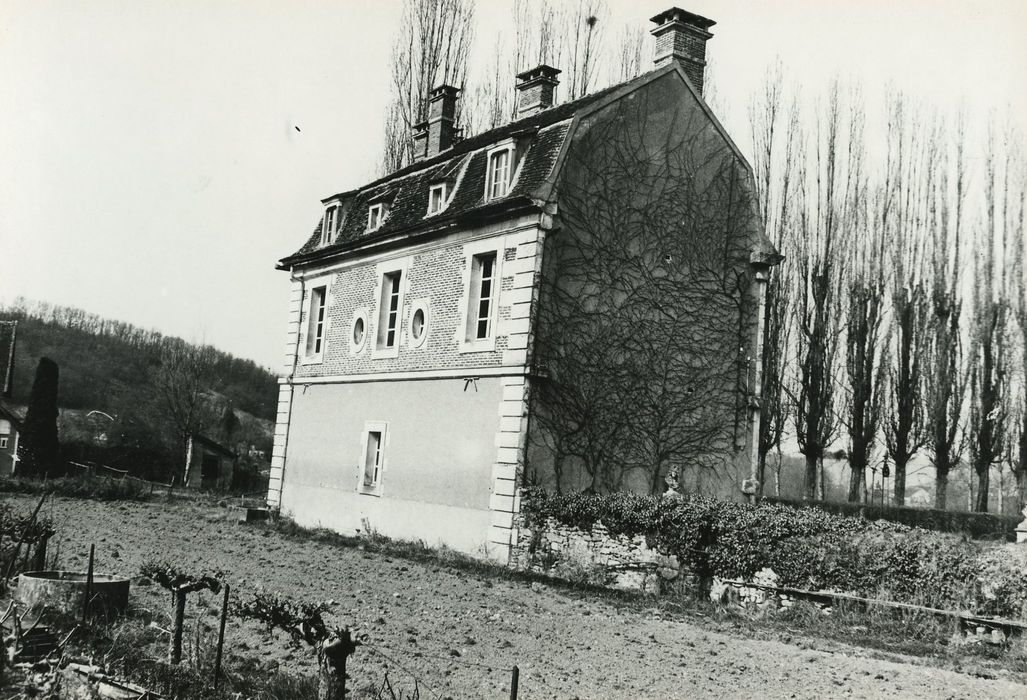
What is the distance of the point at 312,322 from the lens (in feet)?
71.6

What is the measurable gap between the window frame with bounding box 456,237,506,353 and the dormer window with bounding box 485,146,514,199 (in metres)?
1.03

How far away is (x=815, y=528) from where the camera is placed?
11.1 metres

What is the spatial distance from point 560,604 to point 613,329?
600 centimetres

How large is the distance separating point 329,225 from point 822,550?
15418 millimetres

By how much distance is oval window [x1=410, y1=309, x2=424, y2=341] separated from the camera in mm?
17811

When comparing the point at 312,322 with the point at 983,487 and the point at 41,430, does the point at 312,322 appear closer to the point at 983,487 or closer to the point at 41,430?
the point at 41,430

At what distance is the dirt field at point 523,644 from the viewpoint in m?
7.55

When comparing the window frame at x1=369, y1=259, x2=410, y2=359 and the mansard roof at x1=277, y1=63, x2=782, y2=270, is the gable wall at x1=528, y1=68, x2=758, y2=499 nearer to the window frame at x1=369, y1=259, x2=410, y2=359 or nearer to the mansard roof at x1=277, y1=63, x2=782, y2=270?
the mansard roof at x1=277, y1=63, x2=782, y2=270

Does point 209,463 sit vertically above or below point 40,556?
below

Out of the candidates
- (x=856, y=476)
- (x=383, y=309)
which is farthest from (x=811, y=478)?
(x=383, y=309)

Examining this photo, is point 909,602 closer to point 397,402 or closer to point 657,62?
point 397,402

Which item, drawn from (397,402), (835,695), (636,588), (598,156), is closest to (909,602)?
(835,695)

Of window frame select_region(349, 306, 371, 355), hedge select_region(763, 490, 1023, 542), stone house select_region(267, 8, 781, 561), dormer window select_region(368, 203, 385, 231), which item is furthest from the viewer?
hedge select_region(763, 490, 1023, 542)

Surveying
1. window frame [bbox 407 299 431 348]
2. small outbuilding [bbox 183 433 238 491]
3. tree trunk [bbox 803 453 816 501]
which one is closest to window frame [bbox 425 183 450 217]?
window frame [bbox 407 299 431 348]
